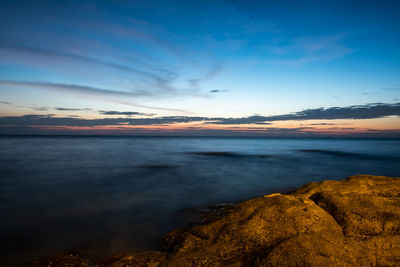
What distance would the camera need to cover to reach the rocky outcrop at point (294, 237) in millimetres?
3320

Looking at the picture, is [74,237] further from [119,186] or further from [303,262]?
[119,186]

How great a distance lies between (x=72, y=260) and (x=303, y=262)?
167 inches

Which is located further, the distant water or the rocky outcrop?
the distant water

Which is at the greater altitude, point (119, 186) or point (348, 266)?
point (348, 266)

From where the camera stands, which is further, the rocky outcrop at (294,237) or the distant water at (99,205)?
the distant water at (99,205)

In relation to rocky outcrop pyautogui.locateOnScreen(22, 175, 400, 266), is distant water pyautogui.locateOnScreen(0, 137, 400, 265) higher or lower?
lower

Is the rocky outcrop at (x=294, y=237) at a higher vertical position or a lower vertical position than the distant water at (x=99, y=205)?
higher

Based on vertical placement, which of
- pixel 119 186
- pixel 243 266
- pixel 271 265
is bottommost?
pixel 119 186

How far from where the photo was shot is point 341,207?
524 cm

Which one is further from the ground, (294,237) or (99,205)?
(294,237)

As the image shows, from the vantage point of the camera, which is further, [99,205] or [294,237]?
[99,205]

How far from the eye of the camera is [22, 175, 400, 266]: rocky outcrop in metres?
3.32

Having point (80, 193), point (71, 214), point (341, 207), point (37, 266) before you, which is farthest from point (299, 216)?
point (80, 193)

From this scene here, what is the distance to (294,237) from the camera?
359 centimetres
